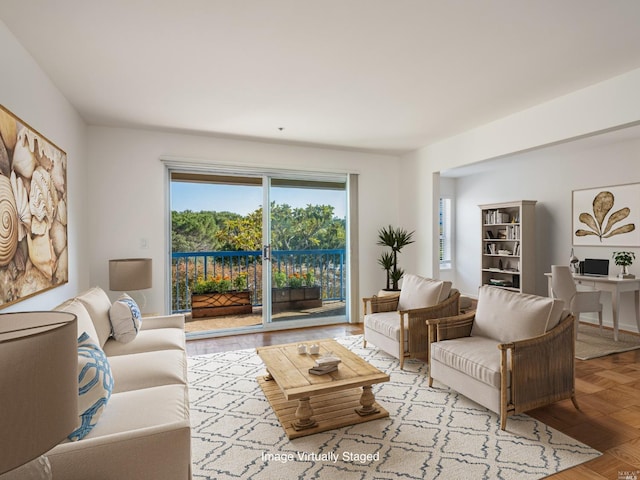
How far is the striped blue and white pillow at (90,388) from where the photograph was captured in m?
A: 1.59

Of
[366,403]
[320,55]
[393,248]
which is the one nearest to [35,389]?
[366,403]

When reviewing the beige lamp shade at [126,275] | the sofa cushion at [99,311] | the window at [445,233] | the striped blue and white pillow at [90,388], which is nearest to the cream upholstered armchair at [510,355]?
the striped blue and white pillow at [90,388]

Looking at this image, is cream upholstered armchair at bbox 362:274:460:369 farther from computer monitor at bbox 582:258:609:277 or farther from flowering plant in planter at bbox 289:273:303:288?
computer monitor at bbox 582:258:609:277

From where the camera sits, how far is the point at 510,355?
2.50m

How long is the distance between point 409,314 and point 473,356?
0.91 metres

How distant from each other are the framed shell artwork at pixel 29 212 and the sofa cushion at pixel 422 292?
3327 millimetres

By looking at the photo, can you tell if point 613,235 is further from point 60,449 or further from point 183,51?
point 60,449

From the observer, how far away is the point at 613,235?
5082 mm

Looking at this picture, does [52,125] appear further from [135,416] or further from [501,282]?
[501,282]

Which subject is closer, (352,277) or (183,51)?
(183,51)

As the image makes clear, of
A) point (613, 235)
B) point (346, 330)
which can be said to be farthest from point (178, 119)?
point (613, 235)

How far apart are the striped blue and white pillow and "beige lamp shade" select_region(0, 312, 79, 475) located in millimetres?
886

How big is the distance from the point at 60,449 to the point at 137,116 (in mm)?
3506

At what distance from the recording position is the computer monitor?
16.3 feet
